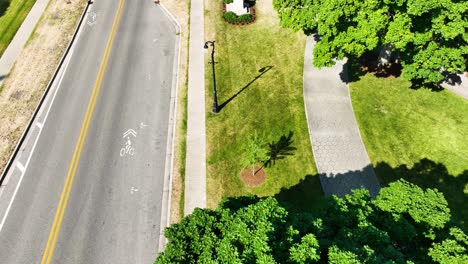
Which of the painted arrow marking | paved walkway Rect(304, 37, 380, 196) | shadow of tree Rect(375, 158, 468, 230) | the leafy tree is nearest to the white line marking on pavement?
the painted arrow marking

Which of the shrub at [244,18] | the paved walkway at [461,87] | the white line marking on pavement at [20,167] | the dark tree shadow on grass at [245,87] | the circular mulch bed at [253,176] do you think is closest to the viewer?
the circular mulch bed at [253,176]

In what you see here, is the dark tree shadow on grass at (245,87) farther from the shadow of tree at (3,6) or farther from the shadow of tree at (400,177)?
the shadow of tree at (3,6)

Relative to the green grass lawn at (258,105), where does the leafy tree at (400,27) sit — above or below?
above

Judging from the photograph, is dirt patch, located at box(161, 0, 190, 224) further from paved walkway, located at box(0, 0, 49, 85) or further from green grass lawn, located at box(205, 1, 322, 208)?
paved walkway, located at box(0, 0, 49, 85)

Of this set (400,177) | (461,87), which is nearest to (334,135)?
(400,177)

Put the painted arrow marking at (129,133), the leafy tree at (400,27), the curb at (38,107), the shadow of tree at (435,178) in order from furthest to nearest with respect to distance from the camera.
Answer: the painted arrow marking at (129,133) < the curb at (38,107) < the shadow of tree at (435,178) < the leafy tree at (400,27)

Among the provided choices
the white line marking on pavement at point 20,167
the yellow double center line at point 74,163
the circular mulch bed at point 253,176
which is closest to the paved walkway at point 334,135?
the circular mulch bed at point 253,176
